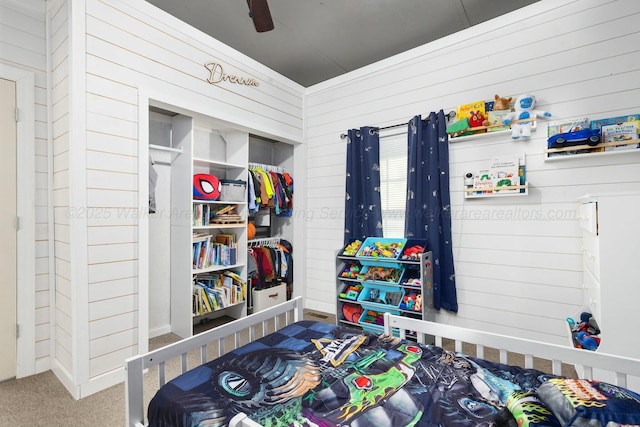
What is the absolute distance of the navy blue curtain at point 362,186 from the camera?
3375mm

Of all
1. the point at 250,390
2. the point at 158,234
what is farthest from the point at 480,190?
the point at 158,234

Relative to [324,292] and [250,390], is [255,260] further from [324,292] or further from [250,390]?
[250,390]

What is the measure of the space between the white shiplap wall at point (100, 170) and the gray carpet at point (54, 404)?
3.2 inches

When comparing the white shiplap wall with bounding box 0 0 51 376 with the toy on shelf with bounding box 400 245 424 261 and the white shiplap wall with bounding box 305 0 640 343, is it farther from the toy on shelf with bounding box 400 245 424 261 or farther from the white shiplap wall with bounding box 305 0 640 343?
the white shiplap wall with bounding box 305 0 640 343

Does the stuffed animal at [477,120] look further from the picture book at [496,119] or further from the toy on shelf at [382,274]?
the toy on shelf at [382,274]

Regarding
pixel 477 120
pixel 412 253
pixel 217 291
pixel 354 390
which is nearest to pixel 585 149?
pixel 477 120

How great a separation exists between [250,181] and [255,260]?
3.11 feet

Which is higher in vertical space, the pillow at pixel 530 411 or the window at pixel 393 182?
the window at pixel 393 182

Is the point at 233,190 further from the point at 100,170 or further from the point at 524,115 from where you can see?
the point at 524,115

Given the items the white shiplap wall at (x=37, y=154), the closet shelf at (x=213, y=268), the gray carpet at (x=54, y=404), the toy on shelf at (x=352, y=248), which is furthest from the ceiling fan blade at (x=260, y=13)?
the gray carpet at (x=54, y=404)

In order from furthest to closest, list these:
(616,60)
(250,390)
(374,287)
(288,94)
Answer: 1. (288,94)
2. (374,287)
3. (616,60)
4. (250,390)

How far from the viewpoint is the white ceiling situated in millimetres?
2492

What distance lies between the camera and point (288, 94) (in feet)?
12.5

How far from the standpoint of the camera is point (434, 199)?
9.66 ft
